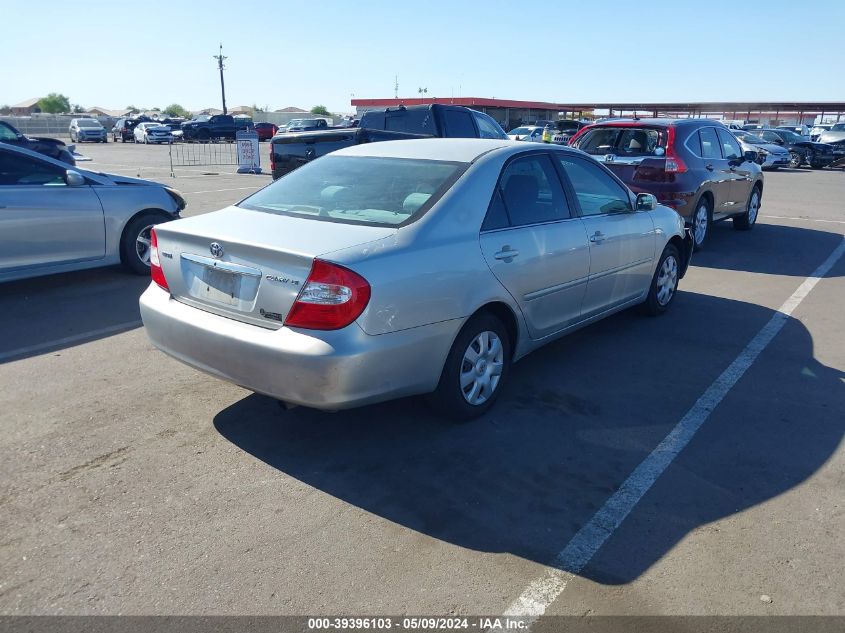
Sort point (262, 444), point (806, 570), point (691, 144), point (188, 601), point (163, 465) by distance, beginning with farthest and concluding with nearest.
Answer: point (691, 144) < point (262, 444) < point (163, 465) < point (806, 570) < point (188, 601)

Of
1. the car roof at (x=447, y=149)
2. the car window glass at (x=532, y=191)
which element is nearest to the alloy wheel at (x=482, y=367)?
the car window glass at (x=532, y=191)

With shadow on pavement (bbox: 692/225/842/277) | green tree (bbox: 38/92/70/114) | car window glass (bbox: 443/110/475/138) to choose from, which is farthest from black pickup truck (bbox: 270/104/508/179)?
green tree (bbox: 38/92/70/114)

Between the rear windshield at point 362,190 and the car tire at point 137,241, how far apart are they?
3537 mm

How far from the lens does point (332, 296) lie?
11.4ft

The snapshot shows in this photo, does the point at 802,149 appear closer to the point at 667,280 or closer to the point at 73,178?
the point at 667,280

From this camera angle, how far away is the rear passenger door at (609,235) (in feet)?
17.4

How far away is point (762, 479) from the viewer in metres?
3.77

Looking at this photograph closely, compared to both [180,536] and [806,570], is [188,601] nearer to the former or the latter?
[180,536]

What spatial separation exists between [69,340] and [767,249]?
30.2 ft

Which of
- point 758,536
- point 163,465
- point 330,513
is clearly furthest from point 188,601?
point 758,536

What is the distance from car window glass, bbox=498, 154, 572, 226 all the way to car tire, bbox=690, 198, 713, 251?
5.33 m

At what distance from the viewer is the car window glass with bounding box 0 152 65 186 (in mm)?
6870

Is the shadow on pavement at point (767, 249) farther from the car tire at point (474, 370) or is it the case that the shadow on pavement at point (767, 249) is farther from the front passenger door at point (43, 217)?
the front passenger door at point (43, 217)

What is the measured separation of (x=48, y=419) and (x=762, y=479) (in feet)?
13.3
